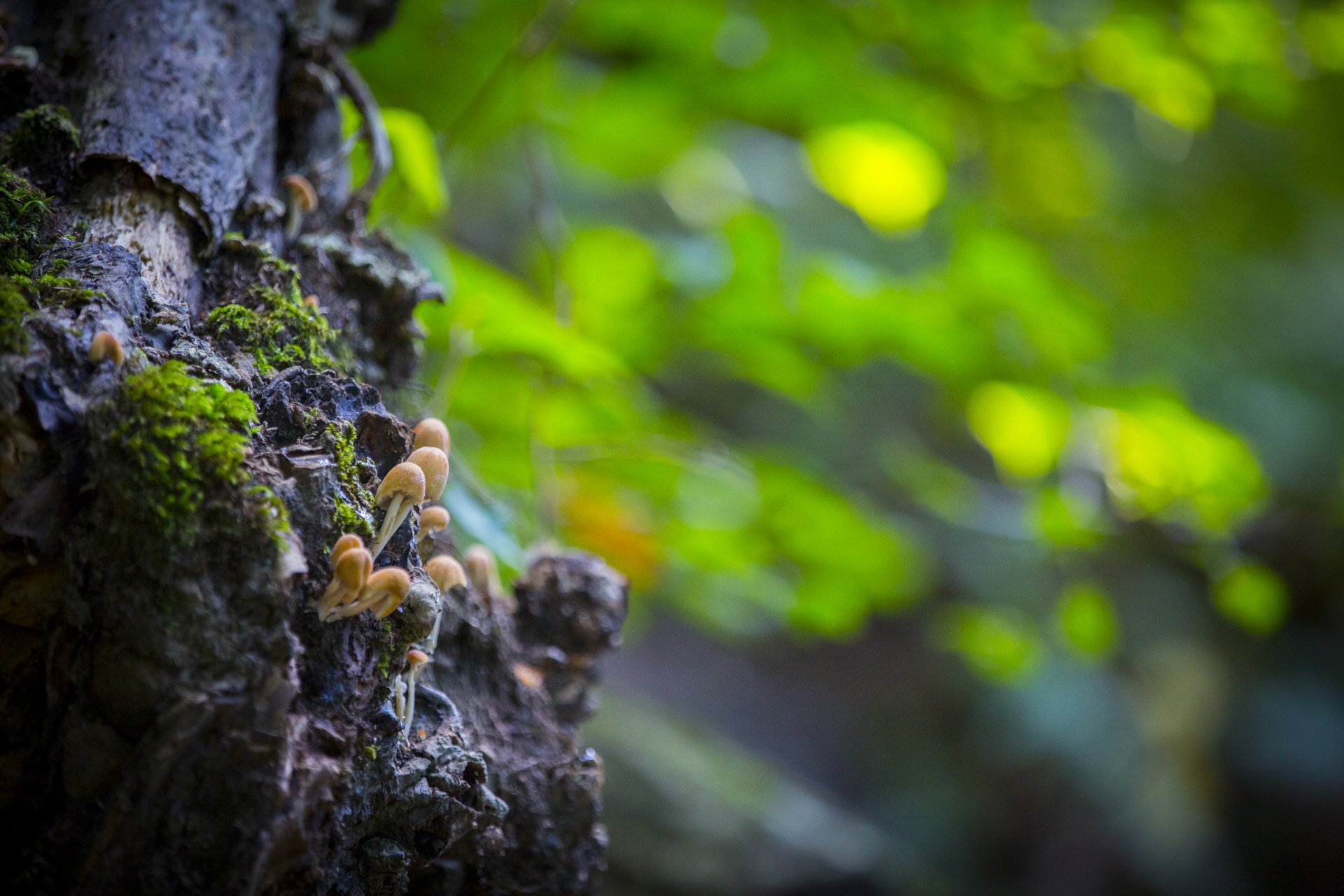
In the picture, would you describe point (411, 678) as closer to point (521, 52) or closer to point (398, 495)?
point (398, 495)

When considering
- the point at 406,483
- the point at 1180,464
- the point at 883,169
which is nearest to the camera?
the point at 406,483

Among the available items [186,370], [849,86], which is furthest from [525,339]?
[849,86]

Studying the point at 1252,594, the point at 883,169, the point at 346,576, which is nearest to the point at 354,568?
the point at 346,576

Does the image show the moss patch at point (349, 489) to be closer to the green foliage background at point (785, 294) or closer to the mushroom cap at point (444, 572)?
the mushroom cap at point (444, 572)

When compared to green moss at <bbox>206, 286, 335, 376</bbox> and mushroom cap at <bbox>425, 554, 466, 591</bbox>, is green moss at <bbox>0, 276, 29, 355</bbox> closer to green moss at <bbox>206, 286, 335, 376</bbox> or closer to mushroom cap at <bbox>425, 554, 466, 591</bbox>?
green moss at <bbox>206, 286, 335, 376</bbox>

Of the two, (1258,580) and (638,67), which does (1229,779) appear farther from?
(638,67)

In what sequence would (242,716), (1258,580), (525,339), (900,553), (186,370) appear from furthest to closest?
(900,553), (1258,580), (525,339), (186,370), (242,716)

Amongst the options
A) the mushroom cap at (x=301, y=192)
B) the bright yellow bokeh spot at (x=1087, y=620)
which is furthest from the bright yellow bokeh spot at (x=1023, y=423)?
the mushroom cap at (x=301, y=192)
